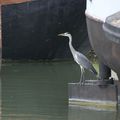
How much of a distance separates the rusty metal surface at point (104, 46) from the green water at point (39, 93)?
112cm

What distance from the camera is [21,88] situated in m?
14.8

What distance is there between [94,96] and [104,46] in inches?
56.6

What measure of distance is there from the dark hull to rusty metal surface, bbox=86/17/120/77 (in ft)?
23.3

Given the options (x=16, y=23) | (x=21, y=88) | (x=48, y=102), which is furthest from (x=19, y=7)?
(x=48, y=102)

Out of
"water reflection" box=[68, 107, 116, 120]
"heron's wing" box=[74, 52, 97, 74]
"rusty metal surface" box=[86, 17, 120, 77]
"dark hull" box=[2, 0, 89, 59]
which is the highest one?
"rusty metal surface" box=[86, 17, 120, 77]

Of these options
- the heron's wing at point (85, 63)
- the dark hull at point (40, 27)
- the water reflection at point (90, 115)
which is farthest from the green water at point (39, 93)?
the heron's wing at point (85, 63)

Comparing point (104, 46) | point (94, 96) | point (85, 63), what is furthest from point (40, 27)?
point (104, 46)

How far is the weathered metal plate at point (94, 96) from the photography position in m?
12.1

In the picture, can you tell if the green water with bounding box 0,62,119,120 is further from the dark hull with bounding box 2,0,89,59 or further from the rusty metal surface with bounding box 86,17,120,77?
the rusty metal surface with bounding box 86,17,120,77

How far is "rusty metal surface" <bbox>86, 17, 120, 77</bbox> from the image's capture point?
34.2 feet

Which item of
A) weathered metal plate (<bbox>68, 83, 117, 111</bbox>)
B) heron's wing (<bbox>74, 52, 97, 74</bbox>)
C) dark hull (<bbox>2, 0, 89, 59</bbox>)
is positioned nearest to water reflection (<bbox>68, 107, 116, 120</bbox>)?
weathered metal plate (<bbox>68, 83, 117, 111</bbox>)

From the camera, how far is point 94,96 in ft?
40.1

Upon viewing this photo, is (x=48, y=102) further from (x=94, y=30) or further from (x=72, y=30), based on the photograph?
(x=72, y=30)

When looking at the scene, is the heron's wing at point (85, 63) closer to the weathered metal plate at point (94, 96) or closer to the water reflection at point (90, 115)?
the weathered metal plate at point (94, 96)
